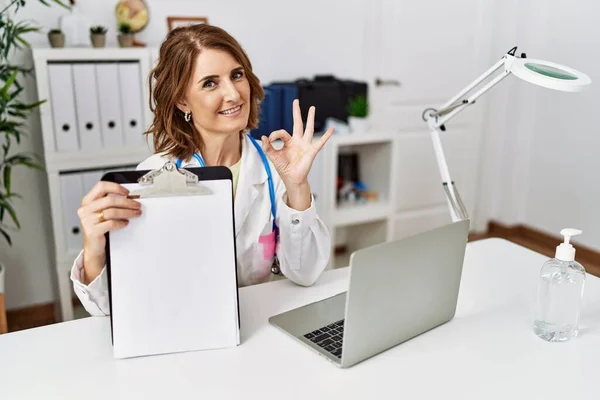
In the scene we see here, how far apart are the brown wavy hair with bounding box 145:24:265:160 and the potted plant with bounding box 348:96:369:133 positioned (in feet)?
5.05

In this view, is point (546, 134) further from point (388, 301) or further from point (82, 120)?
point (388, 301)

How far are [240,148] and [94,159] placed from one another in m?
1.15

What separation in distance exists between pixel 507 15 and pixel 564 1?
32 centimetres

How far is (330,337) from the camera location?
115cm

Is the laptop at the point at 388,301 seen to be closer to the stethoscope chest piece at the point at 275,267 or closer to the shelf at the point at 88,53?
the stethoscope chest piece at the point at 275,267

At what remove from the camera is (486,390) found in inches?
39.1

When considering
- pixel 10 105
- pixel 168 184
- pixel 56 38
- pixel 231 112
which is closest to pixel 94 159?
pixel 10 105

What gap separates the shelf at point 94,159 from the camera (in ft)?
7.92

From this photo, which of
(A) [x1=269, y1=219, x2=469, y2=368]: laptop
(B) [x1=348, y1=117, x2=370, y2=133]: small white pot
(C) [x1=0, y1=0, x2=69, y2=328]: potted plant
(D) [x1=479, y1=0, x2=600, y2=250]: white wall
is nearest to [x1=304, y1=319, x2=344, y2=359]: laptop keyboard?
(A) [x1=269, y1=219, x2=469, y2=368]: laptop

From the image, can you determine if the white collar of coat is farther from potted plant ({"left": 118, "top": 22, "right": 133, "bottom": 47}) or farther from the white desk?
potted plant ({"left": 118, "top": 22, "right": 133, "bottom": 47})

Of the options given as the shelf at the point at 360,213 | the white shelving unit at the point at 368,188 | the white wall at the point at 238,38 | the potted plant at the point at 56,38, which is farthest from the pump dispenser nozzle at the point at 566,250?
the white wall at the point at 238,38

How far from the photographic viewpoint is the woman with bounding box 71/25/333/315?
137cm

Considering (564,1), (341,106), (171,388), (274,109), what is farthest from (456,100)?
(564,1)

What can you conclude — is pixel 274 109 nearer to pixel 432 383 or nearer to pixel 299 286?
pixel 299 286
